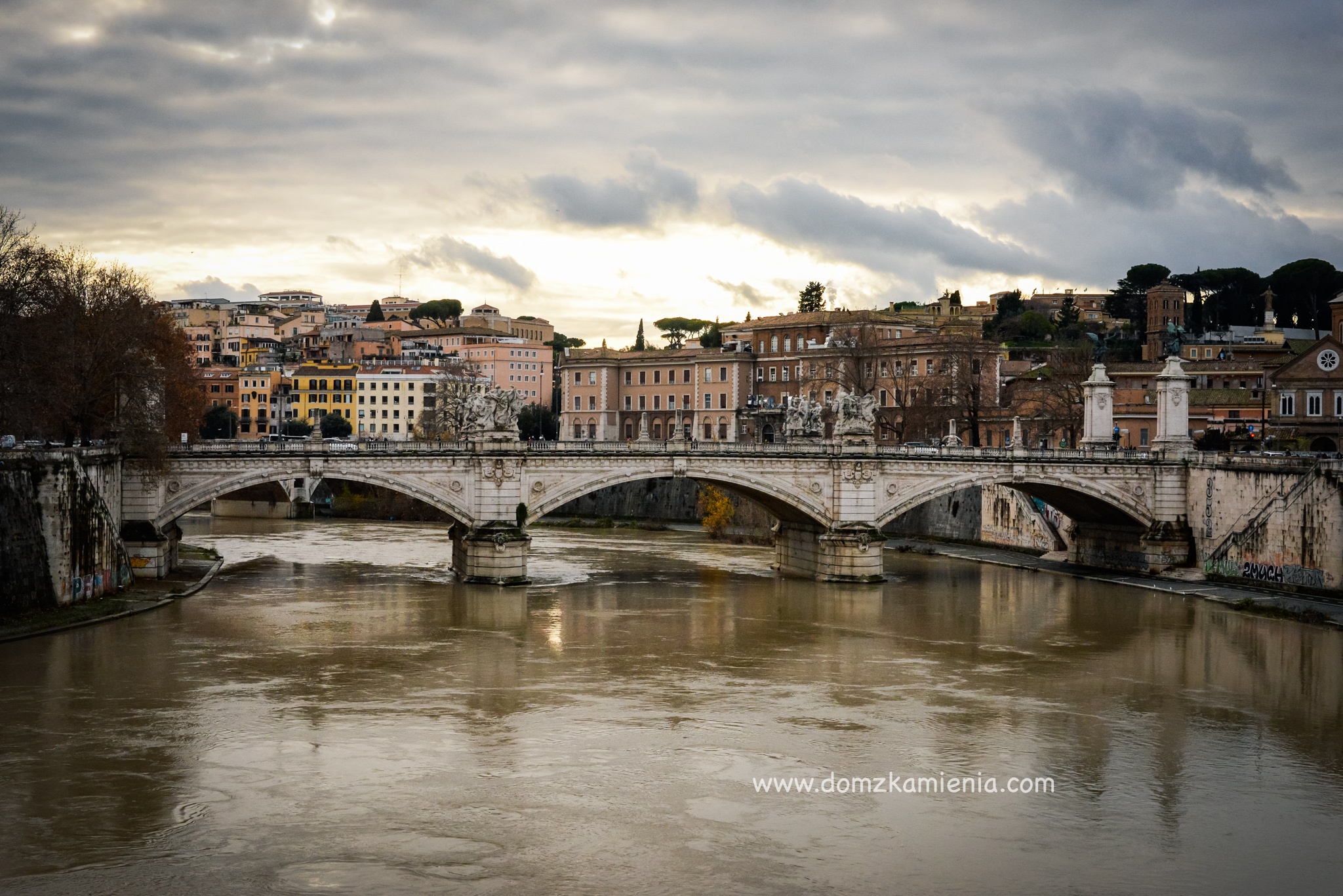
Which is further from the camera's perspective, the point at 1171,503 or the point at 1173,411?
the point at 1173,411


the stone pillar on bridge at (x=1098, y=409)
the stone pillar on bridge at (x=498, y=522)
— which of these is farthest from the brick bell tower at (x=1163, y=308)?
the stone pillar on bridge at (x=498, y=522)

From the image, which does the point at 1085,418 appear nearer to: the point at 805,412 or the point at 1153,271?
the point at 805,412

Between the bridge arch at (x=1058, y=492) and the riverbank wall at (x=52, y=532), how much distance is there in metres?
20.2

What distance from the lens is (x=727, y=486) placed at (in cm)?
4044

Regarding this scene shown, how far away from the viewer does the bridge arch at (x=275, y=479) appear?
112 feet

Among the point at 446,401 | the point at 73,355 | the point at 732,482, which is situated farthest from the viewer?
the point at 446,401

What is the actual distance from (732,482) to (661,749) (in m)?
19.1

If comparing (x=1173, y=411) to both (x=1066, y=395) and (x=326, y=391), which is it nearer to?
(x=1066, y=395)

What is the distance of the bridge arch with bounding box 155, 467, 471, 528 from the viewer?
112ft

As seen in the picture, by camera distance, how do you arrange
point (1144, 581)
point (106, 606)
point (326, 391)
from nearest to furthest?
point (106, 606)
point (1144, 581)
point (326, 391)

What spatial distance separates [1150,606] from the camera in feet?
113

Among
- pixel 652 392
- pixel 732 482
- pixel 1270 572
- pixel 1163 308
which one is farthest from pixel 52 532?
pixel 1163 308

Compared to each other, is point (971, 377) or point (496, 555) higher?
point (971, 377)

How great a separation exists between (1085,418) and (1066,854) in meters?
29.1
